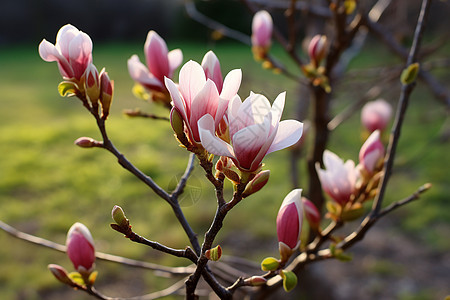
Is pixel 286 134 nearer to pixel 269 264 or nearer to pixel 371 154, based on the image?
pixel 269 264

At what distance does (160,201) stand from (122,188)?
1.23 feet

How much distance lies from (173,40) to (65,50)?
403 inches

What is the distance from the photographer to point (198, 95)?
19.7 inches

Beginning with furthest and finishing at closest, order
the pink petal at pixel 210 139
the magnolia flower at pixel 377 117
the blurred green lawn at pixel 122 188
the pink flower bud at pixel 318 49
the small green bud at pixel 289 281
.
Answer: the blurred green lawn at pixel 122 188
the magnolia flower at pixel 377 117
the pink flower bud at pixel 318 49
the small green bud at pixel 289 281
the pink petal at pixel 210 139

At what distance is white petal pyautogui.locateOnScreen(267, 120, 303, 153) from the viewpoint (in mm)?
504

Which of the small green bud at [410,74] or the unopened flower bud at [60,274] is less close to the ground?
the small green bud at [410,74]

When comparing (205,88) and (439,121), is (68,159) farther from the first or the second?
(205,88)

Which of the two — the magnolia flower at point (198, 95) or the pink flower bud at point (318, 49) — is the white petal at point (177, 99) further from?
the pink flower bud at point (318, 49)

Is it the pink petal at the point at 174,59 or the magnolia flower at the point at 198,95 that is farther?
the pink petal at the point at 174,59

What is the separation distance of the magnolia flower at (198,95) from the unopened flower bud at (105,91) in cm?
19

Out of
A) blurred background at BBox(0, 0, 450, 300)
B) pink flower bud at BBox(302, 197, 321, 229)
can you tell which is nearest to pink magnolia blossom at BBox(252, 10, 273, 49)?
blurred background at BBox(0, 0, 450, 300)

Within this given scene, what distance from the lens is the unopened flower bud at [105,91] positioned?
2.18 ft

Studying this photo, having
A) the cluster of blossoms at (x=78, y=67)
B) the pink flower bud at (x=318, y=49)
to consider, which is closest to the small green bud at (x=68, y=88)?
the cluster of blossoms at (x=78, y=67)

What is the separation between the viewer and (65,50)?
625 mm
